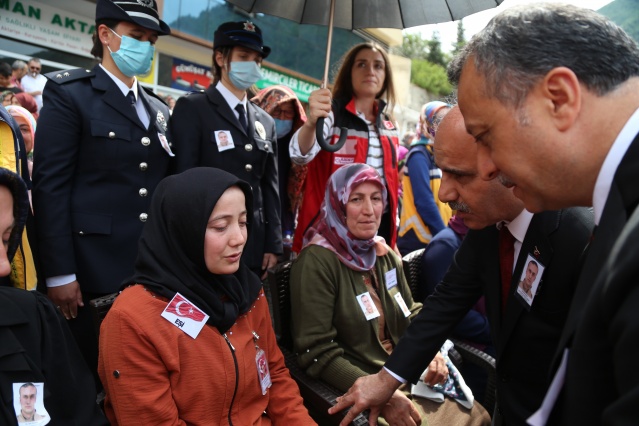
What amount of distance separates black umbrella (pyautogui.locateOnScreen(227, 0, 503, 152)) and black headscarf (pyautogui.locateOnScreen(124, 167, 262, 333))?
3.63 feet

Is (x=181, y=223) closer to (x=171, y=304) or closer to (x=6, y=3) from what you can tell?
(x=171, y=304)

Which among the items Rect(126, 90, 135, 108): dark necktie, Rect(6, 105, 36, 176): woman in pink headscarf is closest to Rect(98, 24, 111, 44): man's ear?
Rect(126, 90, 135, 108): dark necktie

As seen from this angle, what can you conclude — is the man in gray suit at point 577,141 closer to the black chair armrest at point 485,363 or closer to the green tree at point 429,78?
the black chair armrest at point 485,363

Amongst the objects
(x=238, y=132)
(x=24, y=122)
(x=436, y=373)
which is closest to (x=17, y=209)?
(x=238, y=132)

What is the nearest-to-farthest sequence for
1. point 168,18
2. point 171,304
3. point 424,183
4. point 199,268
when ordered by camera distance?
point 171,304
point 199,268
point 424,183
point 168,18

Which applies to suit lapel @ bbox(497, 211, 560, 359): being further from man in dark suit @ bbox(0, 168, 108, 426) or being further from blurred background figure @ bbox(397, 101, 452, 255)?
blurred background figure @ bbox(397, 101, 452, 255)

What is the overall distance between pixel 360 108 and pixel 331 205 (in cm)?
107

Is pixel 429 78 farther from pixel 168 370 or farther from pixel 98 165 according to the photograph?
pixel 168 370

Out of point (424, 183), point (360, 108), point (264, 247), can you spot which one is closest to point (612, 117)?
point (264, 247)

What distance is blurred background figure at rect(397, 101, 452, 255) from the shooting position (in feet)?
13.7

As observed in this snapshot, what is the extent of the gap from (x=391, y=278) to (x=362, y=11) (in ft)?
5.30

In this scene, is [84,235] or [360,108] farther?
[360,108]

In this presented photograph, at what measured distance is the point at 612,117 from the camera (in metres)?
0.83

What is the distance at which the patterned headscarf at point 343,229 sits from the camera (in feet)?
8.39
